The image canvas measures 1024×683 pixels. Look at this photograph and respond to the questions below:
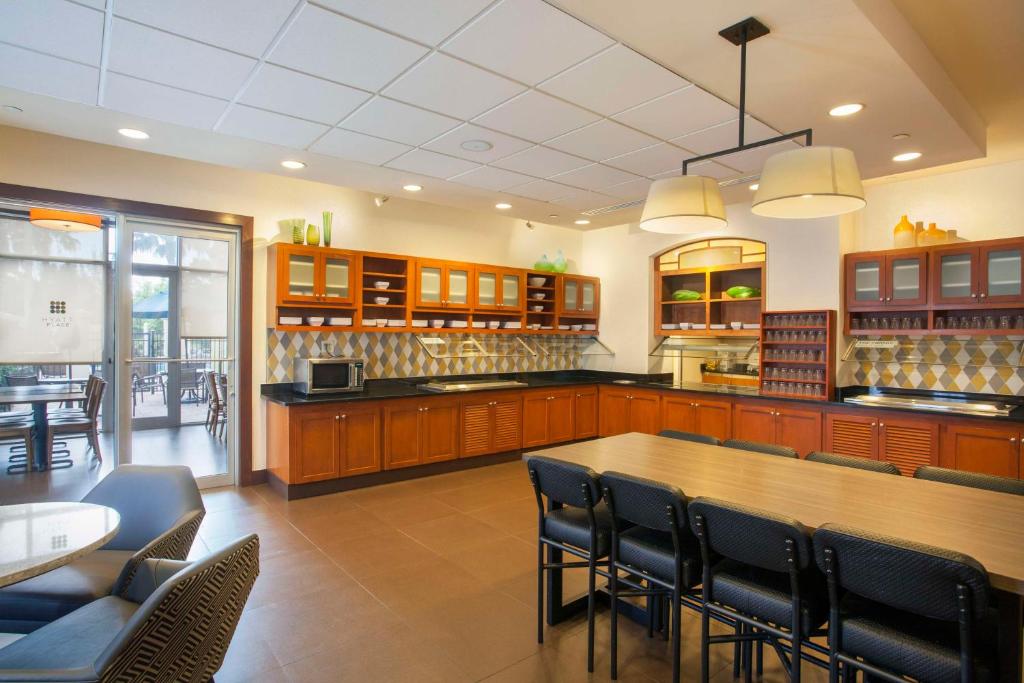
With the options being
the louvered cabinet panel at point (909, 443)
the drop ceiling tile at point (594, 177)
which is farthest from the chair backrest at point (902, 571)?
the louvered cabinet panel at point (909, 443)

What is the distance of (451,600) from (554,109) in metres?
2.85

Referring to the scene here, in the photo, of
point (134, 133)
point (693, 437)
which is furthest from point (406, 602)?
point (134, 133)

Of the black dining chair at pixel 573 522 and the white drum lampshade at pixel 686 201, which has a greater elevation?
the white drum lampshade at pixel 686 201

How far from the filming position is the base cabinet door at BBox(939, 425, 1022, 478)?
13.2 ft

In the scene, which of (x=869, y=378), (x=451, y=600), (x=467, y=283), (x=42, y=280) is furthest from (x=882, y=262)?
(x=42, y=280)

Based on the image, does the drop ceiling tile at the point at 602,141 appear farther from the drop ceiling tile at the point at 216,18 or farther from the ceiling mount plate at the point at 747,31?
the drop ceiling tile at the point at 216,18

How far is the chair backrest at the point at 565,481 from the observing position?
2.32 metres

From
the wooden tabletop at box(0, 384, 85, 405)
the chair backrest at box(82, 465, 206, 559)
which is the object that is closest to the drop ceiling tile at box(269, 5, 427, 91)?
the chair backrest at box(82, 465, 206, 559)

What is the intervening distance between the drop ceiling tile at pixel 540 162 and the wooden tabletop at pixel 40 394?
4.71 metres

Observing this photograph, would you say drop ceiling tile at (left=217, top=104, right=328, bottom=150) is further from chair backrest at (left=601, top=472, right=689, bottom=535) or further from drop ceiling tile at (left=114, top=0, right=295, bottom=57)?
chair backrest at (left=601, top=472, right=689, bottom=535)

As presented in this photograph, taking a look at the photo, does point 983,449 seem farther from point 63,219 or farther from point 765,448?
point 63,219

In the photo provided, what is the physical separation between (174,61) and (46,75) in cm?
78

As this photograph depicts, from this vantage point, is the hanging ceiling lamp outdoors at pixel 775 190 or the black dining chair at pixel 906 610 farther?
the hanging ceiling lamp outdoors at pixel 775 190

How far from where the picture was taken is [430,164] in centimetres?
423
